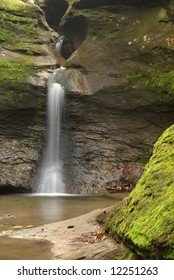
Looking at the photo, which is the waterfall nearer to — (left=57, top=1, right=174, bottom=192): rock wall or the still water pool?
(left=57, top=1, right=174, bottom=192): rock wall

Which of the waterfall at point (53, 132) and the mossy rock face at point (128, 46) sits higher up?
the mossy rock face at point (128, 46)

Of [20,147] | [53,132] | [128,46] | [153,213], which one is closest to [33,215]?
[153,213]

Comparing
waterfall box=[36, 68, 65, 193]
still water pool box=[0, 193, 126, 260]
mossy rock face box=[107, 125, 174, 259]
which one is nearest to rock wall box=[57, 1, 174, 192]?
waterfall box=[36, 68, 65, 193]

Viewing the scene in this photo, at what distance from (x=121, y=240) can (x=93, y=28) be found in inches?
637

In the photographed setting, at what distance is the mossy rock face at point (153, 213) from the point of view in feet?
14.1

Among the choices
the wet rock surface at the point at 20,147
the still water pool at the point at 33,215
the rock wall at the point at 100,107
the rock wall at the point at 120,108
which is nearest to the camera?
the still water pool at the point at 33,215

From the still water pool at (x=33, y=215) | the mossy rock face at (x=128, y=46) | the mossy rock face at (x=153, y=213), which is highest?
the mossy rock face at (x=128, y=46)

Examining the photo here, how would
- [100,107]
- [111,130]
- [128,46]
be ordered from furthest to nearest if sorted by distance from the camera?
[128,46]
[111,130]
[100,107]

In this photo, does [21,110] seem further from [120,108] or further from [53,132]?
[120,108]

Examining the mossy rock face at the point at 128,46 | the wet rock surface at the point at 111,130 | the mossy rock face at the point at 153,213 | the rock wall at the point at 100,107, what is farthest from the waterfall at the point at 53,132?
the mossy rock face at the point at 153,213

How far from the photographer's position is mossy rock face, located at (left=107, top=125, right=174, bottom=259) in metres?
4.31

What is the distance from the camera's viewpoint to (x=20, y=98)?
704 inches

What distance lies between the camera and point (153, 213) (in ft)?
16.1

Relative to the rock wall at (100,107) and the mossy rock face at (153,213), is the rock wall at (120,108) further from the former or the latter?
the mossy rock face at (153,213)
